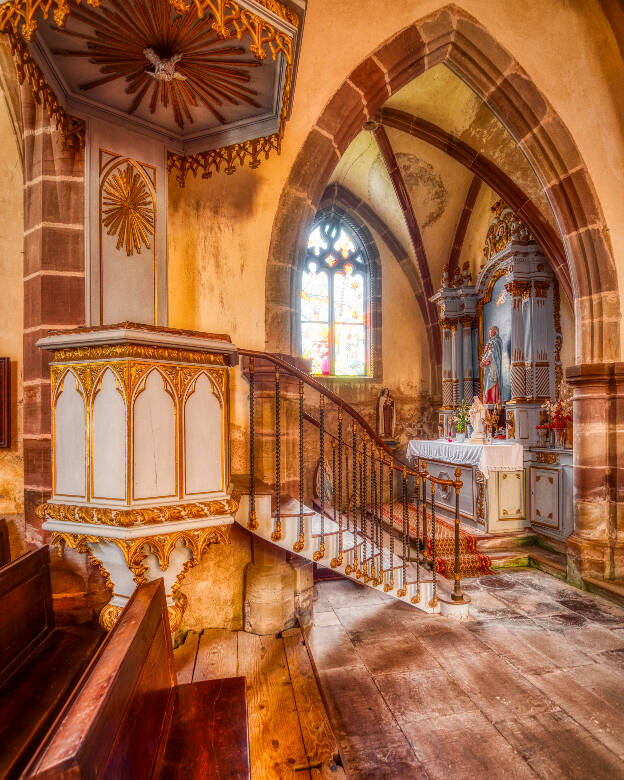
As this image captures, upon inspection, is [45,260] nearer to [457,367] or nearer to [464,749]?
[464,749]

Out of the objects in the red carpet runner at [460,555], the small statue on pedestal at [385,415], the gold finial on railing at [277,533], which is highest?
the small statue on pedestal at [385,415]

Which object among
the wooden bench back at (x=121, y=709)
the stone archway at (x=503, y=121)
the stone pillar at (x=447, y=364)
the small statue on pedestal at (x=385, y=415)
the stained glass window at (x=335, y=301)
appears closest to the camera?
the wooden bench back at (x=121, y=709)

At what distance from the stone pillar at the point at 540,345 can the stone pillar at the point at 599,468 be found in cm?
163

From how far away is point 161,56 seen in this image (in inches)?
102

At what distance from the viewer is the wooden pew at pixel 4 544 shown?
3.10 metres

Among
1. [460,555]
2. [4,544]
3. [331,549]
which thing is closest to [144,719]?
[331,549]

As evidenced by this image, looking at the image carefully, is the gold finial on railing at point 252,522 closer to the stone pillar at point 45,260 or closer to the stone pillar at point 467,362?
the stone pillar at point 45,260

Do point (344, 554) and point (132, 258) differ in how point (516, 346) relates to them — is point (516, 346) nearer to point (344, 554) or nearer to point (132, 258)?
point (344, 554)

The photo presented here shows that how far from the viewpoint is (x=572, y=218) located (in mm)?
4750

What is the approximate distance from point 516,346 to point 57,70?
5.87 meters

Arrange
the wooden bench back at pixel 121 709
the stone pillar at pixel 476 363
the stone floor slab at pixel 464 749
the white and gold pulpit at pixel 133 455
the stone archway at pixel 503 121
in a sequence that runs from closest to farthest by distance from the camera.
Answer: the wooden bench back at pixel 121 709
the stone floor slab at pixel 464 749
the white and gold pulpit at pixel 133 455
the stone archway at pixel 503 121
the stone pillar at pixel 476 363

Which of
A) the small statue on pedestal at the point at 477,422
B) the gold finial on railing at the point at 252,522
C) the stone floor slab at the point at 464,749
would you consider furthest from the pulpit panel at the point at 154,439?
the small statue on pedestal at the point at 477,422

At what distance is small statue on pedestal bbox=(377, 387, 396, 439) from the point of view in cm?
840

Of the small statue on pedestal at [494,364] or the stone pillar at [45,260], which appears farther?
the small statue on pedestal at [494,364]
